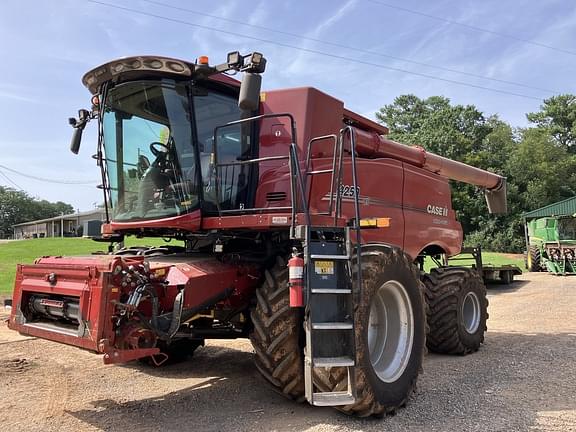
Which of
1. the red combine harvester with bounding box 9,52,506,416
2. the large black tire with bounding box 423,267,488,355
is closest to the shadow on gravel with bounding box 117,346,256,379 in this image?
the red combine harvester with bounding box 9,52,506,416

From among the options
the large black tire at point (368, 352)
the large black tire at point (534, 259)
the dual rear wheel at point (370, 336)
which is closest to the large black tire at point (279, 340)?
the dual rear wheel at point (370, 336)

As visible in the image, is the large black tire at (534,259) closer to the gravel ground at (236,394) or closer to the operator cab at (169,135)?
the gravel ground at (236,394)

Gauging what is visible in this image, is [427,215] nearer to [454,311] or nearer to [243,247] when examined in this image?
[454,311]

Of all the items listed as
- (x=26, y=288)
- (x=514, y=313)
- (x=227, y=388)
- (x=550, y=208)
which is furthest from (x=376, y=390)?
(x=550, y=208)

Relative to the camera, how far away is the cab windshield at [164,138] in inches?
206

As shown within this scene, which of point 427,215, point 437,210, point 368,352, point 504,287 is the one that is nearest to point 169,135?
point 368,352

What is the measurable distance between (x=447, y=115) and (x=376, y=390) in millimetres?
45789

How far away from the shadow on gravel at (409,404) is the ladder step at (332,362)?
0.56 m

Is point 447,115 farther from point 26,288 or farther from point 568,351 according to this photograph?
point 26,288

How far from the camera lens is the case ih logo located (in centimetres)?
758

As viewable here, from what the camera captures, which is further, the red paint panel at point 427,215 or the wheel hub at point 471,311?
the wheel hub at point 471,311

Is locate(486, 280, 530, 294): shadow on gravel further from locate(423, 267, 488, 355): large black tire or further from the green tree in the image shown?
the green tree

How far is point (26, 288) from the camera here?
489 cm

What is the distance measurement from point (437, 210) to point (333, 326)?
422 cm
